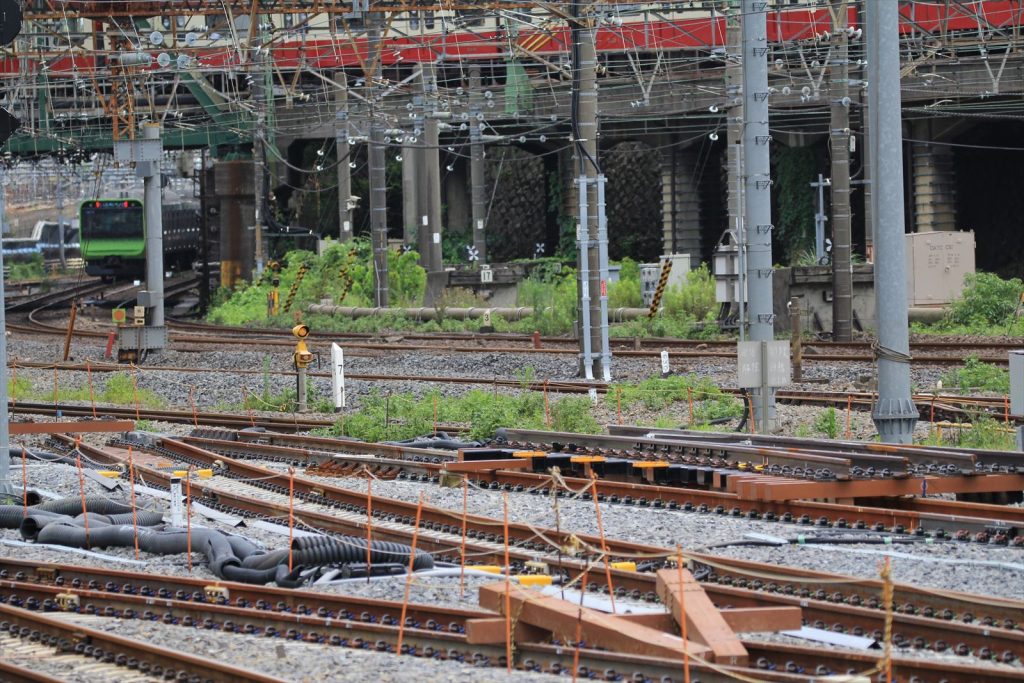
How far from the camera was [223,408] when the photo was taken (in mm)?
22797

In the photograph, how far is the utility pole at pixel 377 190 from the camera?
33.7 meters

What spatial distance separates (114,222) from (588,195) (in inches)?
1130

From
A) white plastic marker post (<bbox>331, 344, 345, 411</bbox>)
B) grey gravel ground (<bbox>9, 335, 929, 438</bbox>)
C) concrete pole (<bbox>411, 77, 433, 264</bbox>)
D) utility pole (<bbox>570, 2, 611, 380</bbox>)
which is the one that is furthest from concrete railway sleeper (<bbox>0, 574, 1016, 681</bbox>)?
concrete pole (<bbox>411, 77, 433, 264</bbox>)

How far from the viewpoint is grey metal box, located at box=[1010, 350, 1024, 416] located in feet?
44.5

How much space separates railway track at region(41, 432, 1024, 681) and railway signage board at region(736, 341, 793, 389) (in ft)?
15.8

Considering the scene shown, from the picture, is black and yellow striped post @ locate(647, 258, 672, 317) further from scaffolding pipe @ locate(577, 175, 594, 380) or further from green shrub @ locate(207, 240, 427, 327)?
scaffolding pipe @ locate(577, 175, 594, 380)

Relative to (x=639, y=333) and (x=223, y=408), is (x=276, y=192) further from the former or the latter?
(x=223, y=408)

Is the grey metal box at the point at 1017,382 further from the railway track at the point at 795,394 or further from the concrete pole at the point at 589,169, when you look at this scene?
the concrete pole at the point at 589,169

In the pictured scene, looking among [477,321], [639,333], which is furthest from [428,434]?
[477,321]

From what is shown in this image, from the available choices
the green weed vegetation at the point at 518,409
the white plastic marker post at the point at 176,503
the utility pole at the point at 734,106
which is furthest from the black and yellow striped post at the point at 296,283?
the white plastic marker post at the point at 176,503

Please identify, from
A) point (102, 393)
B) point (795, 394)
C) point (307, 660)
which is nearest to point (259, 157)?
point (102, 393)

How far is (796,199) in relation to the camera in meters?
45.9

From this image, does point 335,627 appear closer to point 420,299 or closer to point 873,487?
point 873,487

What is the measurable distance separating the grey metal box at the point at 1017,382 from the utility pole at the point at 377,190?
2138 centimetres
